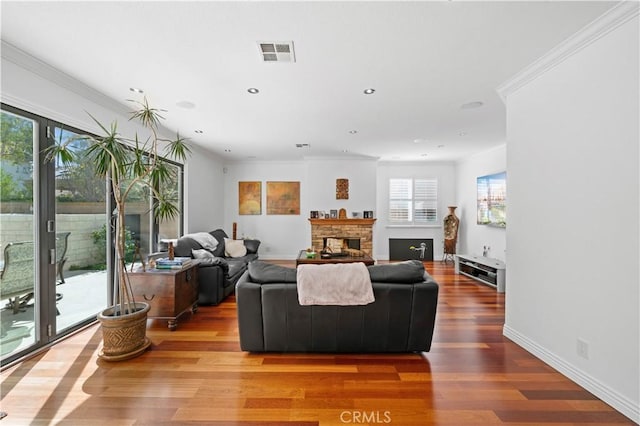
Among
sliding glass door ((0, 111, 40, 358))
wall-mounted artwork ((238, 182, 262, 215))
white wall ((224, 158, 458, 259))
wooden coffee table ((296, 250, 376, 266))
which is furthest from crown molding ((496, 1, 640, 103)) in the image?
wall-mounted artwork ((238, 182, 262, 215))

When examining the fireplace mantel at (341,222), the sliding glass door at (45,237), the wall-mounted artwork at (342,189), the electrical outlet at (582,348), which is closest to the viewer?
the electrical outlet at (582,348)

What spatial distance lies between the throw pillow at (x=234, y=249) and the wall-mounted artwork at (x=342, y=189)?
2592 mm

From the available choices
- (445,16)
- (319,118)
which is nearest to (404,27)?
(445,16)

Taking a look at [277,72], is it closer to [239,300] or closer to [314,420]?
[239,300]

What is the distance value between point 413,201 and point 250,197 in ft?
13.9

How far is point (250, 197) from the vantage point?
7316 millimetres

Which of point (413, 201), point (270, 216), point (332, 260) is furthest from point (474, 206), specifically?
point (270, 216)

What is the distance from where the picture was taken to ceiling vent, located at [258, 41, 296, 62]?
214cm

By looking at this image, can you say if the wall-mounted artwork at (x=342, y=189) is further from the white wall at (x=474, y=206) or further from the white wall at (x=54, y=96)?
the white wall at (x=54, y=96)

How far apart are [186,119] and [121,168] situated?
5.92 ft

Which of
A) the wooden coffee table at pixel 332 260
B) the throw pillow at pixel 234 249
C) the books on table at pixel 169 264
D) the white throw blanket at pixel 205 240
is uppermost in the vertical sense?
the white throw blanket at pixel 205 240

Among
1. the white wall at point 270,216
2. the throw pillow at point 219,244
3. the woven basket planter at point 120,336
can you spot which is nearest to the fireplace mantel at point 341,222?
the white wall at point 270,216

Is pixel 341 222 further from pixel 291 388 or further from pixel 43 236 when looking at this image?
pixel 43 236

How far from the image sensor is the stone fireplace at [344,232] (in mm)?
6652
